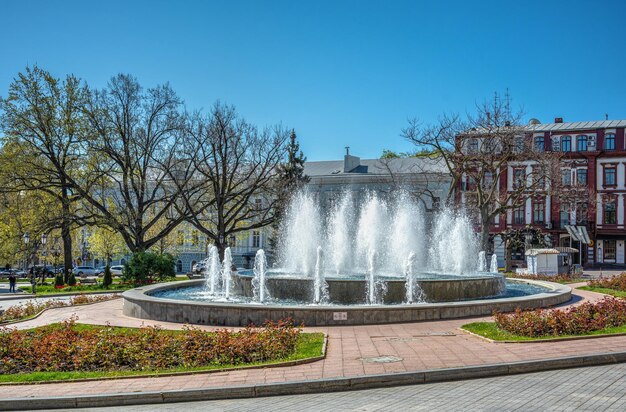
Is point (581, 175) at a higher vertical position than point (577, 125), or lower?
lower

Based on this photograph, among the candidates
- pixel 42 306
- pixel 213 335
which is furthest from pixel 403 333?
pixel 42 306

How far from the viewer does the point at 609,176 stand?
51.2 metres

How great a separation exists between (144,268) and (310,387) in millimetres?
23669

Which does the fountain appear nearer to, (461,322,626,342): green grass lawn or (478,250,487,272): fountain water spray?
(461,322,626,342): green grass lawn

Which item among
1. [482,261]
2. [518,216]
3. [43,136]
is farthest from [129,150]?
[518,216]

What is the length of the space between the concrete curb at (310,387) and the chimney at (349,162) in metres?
52.9

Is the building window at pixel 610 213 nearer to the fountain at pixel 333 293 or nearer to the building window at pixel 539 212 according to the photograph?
the building window at pixel 539 212

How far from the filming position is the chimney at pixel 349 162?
62156mm

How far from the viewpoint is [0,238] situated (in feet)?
127

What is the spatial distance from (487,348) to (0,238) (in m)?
37.3

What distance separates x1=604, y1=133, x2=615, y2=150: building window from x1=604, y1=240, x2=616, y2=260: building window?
27.6ft

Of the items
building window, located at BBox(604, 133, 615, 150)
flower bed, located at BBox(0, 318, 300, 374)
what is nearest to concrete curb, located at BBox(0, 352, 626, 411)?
flower bed, located at BBox(0, 318, 300, 374)

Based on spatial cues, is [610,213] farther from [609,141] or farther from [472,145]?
[472,145]

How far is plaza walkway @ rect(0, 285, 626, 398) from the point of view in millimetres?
8422
